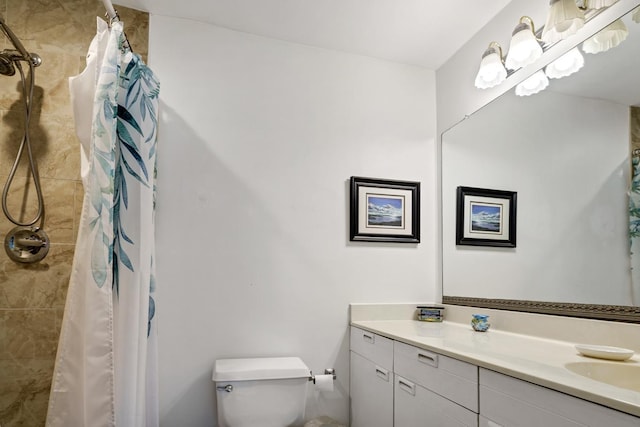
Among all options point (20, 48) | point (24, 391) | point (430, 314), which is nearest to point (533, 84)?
point (430, 314)

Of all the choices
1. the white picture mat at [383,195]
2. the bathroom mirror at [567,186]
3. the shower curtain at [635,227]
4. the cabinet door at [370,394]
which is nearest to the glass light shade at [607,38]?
the bathroom mirror at [567,186]

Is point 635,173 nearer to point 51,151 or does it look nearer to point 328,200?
point 328,200

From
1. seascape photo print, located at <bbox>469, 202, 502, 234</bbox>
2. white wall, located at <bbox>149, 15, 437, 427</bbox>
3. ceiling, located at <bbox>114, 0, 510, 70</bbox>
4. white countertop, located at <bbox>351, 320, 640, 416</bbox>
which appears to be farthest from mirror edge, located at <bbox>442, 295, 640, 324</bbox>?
ceiling, located at <bbox>114, 0, 510, 70</bbox>

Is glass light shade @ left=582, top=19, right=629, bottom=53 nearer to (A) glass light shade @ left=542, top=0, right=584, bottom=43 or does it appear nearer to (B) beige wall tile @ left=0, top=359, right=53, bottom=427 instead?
(A) glass light shade @ left=542, top=0, right=584, bottom=43

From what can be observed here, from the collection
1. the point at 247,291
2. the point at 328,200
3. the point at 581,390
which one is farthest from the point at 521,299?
the point at 247,291

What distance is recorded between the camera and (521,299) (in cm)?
181

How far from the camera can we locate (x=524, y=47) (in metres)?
1.77

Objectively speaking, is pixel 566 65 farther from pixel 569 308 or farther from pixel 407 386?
pixel 407 386

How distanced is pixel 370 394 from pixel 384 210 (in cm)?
104

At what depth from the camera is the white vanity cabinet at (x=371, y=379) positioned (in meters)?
1.81

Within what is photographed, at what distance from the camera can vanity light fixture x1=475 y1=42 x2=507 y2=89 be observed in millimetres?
1973

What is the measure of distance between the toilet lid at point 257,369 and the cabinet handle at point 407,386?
1.51 feet

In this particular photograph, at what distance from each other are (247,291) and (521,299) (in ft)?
4.49

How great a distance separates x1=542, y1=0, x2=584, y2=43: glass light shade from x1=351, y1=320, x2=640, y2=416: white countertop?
1255 mm
